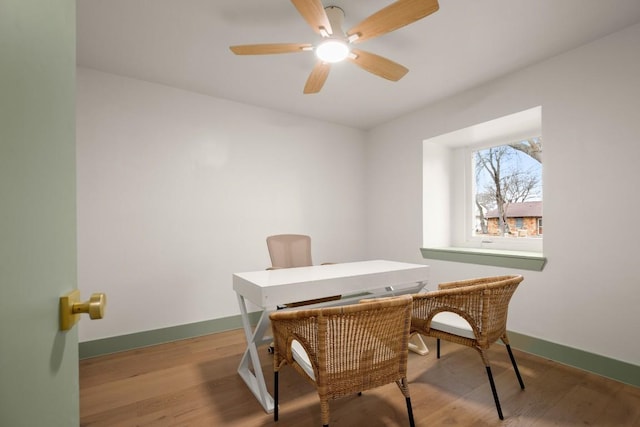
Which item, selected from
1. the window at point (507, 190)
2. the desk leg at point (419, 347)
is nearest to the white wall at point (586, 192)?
the window at point (507, 190)

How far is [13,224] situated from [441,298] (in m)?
1.83

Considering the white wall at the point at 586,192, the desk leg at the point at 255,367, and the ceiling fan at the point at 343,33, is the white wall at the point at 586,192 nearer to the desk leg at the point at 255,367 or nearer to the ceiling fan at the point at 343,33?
the ceiling fan at the point at 343,33

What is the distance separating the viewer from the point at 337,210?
4004 mm

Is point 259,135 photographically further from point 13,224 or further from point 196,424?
point 13,224

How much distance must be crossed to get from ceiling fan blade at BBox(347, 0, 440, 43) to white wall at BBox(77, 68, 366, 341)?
1.92m

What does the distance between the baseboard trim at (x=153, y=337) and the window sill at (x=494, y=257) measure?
87.1 inches

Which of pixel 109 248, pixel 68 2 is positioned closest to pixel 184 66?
pixel 109 248

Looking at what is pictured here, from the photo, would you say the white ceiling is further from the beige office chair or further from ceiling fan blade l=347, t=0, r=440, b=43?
the beige office chair

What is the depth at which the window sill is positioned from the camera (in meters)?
2.54

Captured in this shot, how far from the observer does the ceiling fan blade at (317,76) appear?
2.04 meters

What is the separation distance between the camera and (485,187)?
346 centimetres

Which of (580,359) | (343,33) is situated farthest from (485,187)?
(343,33)

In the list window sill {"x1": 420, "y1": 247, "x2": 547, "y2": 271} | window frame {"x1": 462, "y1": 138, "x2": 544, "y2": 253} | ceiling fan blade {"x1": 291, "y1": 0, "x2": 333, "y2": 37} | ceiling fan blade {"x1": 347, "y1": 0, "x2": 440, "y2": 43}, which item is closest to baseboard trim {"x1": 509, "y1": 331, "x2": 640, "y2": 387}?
window sill {"x1": 420, "y1": 247, "x2": 547, "y2": 271}

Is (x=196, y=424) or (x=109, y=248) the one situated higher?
(x=109, y=248)
